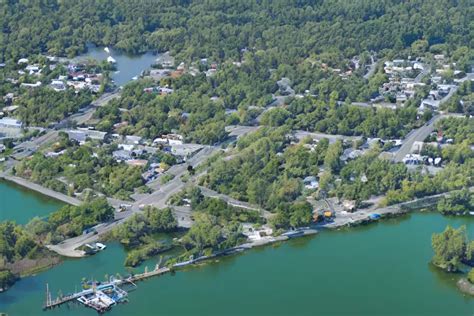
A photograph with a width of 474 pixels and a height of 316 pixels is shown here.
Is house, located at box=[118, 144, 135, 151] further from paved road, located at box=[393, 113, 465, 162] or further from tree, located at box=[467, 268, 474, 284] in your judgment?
tree, located at box=[467, 268, 474, 284]

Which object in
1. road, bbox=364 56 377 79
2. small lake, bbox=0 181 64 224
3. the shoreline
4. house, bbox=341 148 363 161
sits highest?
road, bbox=364 56 377 79

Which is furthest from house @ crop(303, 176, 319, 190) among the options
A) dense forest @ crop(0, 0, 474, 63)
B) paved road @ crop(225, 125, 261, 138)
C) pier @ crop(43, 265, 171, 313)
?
dense forest @ crop(0, 0, 474, 63)

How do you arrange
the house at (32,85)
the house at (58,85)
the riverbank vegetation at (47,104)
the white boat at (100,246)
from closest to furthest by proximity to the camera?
1. the white boat at (100,246)
2. the riverbank vegetation at (47,104)
3. the house at (58,85)
4. the house at (32,85)

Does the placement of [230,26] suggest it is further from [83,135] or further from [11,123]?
[83,135]

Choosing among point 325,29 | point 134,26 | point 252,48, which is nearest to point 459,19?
point 325,29

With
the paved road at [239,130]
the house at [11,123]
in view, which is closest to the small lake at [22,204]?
the house at [11,123]

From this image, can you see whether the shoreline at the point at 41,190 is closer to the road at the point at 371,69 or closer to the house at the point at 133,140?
the house at the point at 133,140
